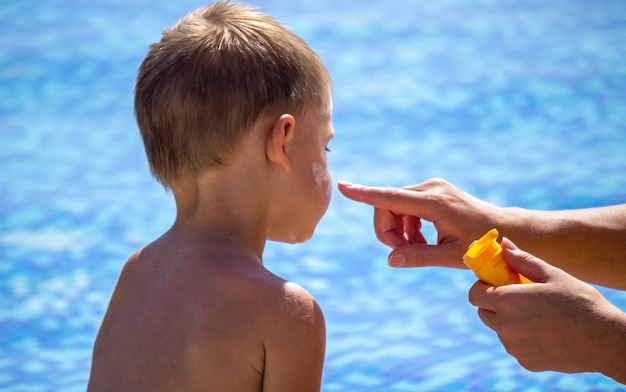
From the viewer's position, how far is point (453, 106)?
691cm

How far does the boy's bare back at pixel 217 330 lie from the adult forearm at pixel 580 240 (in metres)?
1.03

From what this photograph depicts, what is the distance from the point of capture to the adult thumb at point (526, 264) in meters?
2.19

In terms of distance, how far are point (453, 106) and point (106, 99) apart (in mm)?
2512

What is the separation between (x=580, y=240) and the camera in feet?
9.83

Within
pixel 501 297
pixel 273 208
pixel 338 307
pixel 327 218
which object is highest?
pixel 327 218

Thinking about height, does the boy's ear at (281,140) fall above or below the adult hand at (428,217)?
below

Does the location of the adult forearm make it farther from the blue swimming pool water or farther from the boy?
the blue swimming pool water

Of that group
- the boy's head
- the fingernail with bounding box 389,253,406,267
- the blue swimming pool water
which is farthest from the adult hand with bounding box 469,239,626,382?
the blue swimming pool water

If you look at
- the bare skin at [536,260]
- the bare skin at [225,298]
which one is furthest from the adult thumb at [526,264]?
the bare skin at [225,298]

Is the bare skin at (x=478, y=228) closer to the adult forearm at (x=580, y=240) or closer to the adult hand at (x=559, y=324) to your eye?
the adult forearm at (x=580, y=240)

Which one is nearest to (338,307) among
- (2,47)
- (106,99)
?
(106,99)

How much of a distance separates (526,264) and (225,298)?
675 mm

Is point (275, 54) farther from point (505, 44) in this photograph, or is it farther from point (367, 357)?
point (505, 44)

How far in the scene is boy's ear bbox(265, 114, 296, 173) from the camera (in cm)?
226
